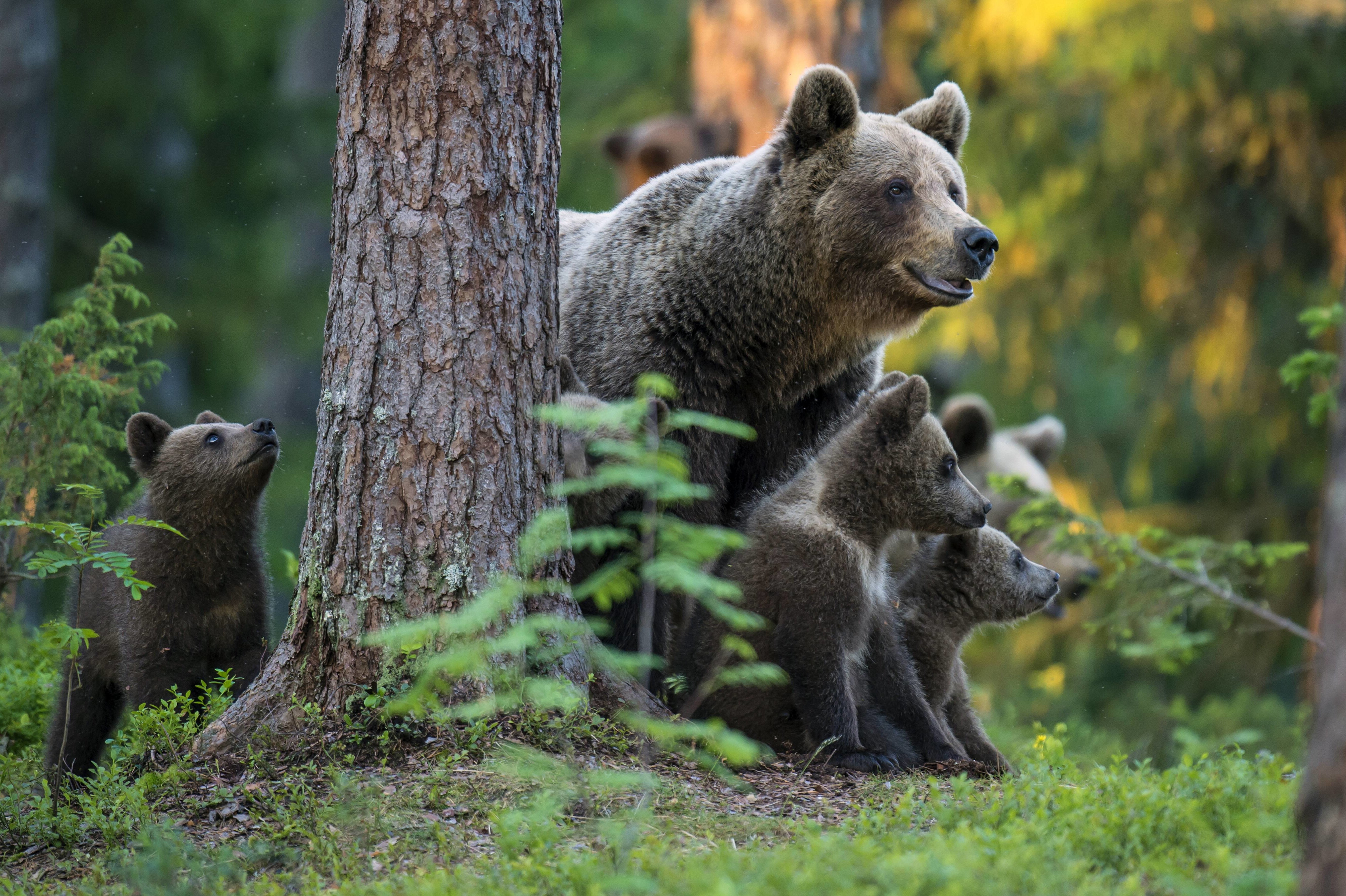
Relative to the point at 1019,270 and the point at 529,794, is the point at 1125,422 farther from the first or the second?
the point at 529,794

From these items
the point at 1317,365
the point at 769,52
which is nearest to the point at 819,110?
the point at 1317,365

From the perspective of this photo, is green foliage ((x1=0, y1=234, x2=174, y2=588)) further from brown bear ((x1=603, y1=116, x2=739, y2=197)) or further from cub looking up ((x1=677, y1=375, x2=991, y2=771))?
brown bear ((x1=603, y1=116, x2=739, y2=197))

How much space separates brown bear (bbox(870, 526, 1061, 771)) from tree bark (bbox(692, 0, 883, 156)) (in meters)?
4.84

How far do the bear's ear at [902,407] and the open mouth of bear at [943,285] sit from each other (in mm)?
441

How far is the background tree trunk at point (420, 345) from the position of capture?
4457 millimetres

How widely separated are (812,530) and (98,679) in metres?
3.01

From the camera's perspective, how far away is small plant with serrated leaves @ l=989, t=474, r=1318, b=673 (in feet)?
20.5

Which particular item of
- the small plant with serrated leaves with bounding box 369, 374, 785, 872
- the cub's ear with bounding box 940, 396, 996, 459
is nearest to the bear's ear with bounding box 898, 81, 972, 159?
the small plant with serrated leaves with bounding box 369, 374, 785, 872

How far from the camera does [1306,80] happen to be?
33.3 ft

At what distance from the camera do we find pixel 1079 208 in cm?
1138

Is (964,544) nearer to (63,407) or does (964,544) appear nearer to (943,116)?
(943,116)

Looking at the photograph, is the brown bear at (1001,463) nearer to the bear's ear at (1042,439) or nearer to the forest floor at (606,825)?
the bear's ear at (1042,439)

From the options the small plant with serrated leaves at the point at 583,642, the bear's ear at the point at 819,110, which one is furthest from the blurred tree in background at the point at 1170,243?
the small plant with serrated leaves at the point at 583,642

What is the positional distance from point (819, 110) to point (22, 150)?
7.79m
